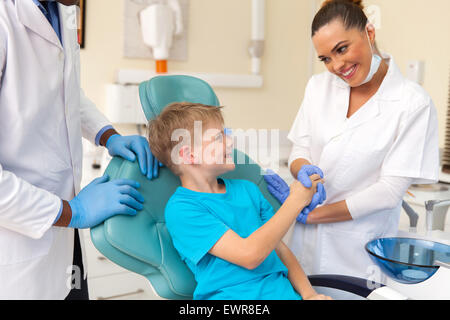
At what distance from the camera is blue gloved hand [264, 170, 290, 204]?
136 centimetres

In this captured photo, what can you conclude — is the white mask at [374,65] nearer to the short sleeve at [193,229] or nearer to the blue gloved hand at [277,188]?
the blue gloved hand at [277,188]

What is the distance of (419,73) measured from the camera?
253 cm

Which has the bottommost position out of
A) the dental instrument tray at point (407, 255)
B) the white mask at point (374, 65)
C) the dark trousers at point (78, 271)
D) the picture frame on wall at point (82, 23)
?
the dark trousers at point (78, 271)

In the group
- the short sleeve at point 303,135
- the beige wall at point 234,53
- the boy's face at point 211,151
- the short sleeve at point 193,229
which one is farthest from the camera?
the beige wall at point 234,53

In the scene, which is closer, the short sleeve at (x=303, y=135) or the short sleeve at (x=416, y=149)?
the short sleeve at (x=416, y=149)

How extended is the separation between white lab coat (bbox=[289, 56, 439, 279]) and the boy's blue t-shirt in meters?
0.32

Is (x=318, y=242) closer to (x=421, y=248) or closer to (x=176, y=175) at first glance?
(x=421, y=248)

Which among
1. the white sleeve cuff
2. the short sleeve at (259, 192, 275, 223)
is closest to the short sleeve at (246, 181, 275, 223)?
the short sleeve at (259, 192, 275, 223)

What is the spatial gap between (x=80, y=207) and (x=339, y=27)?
880 millimetres

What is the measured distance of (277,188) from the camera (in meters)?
1.37

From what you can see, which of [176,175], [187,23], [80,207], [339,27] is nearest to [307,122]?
[339,27]

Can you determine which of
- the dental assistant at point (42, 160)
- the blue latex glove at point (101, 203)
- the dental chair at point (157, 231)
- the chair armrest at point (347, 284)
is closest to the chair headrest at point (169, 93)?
the dental chair at point (157, 231)

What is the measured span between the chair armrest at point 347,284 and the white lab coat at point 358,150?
18cm

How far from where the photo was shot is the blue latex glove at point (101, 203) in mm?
1052
